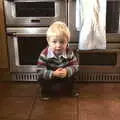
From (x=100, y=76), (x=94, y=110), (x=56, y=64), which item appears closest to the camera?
(x=94, y=110)

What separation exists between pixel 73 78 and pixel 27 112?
16.5 inches

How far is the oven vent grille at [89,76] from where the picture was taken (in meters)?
2.24

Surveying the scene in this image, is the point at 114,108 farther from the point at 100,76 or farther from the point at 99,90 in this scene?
the point at 100,76

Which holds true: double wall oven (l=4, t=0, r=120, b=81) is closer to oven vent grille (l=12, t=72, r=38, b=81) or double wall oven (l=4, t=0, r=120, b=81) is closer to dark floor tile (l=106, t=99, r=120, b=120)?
oven vent grille (l=12, t=72, r=38, b=81)

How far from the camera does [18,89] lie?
2.19m

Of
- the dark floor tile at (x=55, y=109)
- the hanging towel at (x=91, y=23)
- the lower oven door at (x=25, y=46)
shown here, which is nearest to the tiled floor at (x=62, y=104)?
the dark floor tile at (x=55, y=109)

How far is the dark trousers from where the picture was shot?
6.66 feet

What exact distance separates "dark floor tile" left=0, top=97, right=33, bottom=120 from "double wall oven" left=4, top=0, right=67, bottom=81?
0.95 feet

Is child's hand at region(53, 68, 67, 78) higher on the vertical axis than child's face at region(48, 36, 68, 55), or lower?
lower

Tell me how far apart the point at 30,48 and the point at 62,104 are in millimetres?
503

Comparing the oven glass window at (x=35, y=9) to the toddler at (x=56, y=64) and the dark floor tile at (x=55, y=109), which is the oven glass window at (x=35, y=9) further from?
the dark floor tile at (x=55, y=109)

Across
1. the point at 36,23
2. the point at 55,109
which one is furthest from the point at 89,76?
the point at 36,23

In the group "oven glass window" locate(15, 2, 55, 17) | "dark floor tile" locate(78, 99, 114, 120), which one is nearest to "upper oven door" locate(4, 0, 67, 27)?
"oven glass window" locate(15, 2, 55, 17)

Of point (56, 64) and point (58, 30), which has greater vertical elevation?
point (58, 30)
